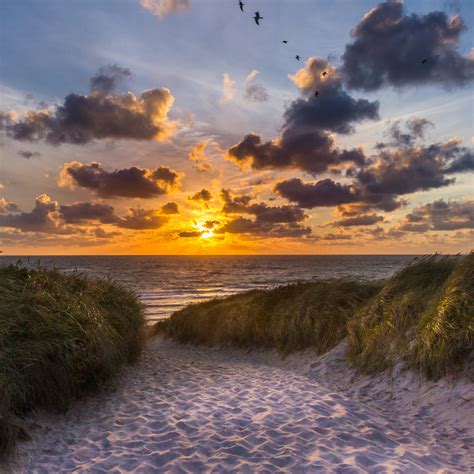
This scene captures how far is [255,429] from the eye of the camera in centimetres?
773

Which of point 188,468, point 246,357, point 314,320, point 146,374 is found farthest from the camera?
point 246,357

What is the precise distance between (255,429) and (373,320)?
6287 mm

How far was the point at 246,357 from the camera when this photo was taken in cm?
1652

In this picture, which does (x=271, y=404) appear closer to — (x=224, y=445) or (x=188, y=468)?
(x=224, y=445)

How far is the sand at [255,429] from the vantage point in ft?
21.5

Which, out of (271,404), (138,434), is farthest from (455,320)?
(138,434)

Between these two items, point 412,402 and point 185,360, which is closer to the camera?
point 412,402

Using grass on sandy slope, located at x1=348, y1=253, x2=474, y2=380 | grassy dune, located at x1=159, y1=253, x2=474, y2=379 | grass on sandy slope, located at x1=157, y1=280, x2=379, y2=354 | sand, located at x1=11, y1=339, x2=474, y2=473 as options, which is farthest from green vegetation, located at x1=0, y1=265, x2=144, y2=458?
grass on sandy slope, located at x1=348, y1=253, x2=474, y2=380

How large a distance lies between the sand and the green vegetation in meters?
0.44

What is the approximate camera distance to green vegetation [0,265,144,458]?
7711 mm

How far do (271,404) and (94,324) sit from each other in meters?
4.73

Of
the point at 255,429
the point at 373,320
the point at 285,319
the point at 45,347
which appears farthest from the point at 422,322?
the point at 45,347

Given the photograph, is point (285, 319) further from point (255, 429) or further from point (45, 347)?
point (45, 347)

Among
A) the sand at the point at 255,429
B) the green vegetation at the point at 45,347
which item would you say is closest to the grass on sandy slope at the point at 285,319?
the sand at the point at 255,429
